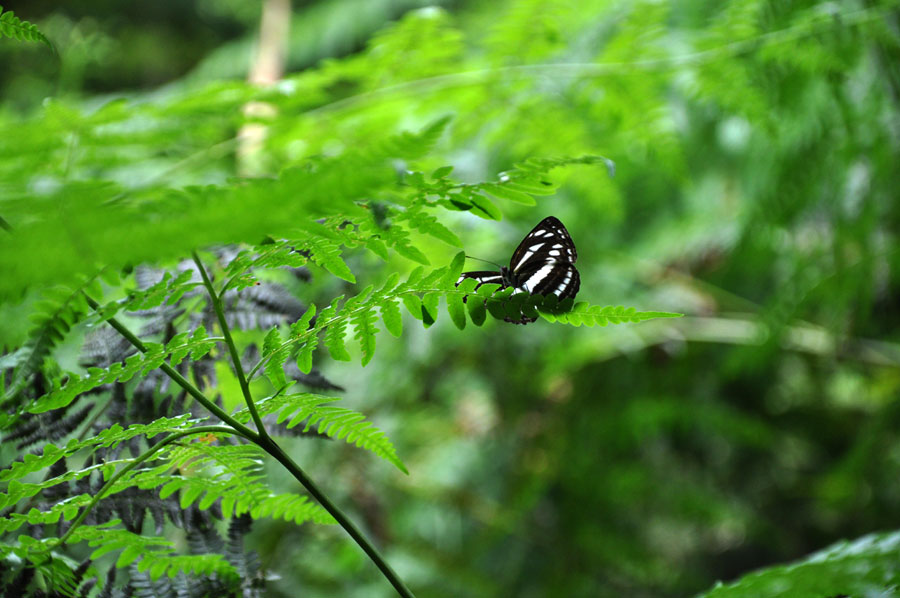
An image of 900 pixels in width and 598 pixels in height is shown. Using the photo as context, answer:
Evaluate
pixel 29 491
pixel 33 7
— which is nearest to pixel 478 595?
pixel 29 491

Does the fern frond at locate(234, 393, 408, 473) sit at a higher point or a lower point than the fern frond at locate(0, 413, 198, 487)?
lower

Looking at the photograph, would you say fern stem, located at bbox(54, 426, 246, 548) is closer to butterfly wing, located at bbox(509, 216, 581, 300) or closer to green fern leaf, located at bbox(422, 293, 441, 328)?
green fern leaf, located at bbox(422, 293, 441, 328)

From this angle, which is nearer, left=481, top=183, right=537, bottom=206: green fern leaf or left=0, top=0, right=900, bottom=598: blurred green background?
left=481, top=183, right=537, bottom=206: green fern leaf

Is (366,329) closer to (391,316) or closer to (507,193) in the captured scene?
(391,316)

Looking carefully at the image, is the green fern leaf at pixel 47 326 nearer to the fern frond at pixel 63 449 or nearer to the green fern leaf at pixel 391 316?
the fern frond at pixel 63 449

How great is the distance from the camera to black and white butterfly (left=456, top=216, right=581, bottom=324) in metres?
0.62

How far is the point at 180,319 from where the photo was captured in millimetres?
819

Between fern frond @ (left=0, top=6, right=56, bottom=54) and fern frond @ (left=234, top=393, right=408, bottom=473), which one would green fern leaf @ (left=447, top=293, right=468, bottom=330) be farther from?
fern frond @ (left=0, top=6, right=56, bottom=54)

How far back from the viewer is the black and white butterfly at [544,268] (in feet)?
2.02

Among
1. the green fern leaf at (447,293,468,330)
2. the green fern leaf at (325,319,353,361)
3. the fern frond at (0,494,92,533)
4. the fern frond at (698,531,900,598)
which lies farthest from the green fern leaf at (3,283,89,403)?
the fern frond at (698,531,900,598)

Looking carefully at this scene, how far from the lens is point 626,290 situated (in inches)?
95.4

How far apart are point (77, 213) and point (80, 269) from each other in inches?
2.8

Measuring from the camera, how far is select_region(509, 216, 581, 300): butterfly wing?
0.62m

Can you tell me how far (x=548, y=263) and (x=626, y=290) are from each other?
187 cm
